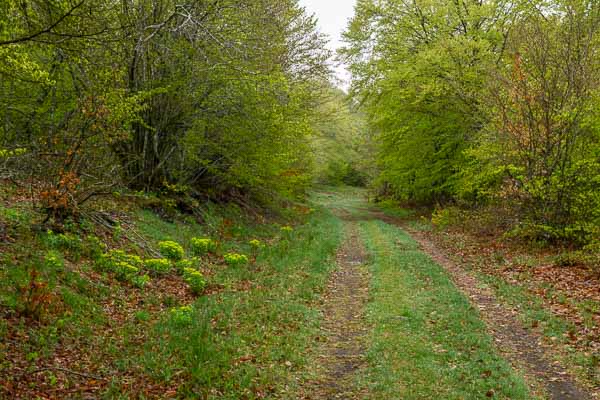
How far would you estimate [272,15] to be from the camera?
19469 millimetres

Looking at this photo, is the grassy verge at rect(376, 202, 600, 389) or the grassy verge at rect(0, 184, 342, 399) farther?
the grassy verge at rect(376, 202, 600, 389)

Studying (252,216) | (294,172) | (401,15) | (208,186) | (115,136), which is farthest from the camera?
(401,15)

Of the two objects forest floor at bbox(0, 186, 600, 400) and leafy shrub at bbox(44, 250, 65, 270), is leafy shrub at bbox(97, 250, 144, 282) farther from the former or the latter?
leafy shrub at bbox(44, 250, 65, 270)

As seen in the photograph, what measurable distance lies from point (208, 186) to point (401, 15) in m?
14.3

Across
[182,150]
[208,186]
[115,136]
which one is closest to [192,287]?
[115,136]

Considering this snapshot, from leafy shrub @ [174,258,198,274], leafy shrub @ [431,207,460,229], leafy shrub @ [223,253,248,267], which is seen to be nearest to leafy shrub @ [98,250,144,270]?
leafy shrub @ [174,258,198,274]

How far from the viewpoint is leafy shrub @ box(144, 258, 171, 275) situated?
35.5 feet

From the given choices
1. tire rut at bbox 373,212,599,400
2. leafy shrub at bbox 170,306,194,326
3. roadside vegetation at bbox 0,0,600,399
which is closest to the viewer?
tire rut at bbox 373,212,599,400

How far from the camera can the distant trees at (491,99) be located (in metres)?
14.7

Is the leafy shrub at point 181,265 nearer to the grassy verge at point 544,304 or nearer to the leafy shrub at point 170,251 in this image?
the leafy shrub at point 170,251

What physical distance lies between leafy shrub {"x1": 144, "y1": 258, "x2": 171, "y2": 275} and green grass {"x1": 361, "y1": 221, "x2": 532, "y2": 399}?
14.8 ft

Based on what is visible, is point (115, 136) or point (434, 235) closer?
point (115, 136)

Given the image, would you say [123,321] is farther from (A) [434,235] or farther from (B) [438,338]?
(A) [434,235]

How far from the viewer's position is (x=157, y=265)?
1079 centimetres
